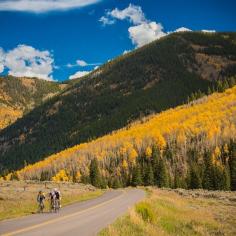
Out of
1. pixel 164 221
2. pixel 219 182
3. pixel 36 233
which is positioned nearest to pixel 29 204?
pixel 164 221

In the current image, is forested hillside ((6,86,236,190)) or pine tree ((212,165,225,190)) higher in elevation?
forested hillside ((6,86,236,190))

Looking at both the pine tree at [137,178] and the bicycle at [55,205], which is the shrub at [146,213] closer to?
the bicycle at [55,205]

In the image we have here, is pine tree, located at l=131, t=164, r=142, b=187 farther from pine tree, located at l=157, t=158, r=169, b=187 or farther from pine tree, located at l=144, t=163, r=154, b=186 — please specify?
pine tree, located at l=157, t=158, r=169, b=187

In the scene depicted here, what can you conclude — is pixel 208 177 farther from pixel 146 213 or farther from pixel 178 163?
pixel 146 213

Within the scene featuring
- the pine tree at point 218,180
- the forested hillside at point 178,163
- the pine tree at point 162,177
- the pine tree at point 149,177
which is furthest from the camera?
the pine tree at point 149,177

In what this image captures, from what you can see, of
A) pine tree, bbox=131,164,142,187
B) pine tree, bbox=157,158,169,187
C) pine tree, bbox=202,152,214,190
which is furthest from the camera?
pine tree, bbox=131,164,142,187

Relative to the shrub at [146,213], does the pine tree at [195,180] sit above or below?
above

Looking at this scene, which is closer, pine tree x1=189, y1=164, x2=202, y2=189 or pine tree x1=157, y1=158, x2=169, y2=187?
pine tree x1=189, y1=164, x2=202, y2=189

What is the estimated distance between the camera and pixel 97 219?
3027cm

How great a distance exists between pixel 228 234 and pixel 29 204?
70.1 ft

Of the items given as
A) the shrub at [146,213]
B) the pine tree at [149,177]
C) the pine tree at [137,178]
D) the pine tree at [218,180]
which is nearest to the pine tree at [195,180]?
the pine tree at [218,180]

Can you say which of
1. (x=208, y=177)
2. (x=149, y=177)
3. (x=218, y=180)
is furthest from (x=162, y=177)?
(x=218, y=180)

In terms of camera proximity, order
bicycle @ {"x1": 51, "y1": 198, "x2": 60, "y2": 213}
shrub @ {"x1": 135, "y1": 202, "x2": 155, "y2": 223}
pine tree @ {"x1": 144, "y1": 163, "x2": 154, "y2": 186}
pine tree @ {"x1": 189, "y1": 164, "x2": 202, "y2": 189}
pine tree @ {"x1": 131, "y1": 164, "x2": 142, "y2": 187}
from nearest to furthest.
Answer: shrub @ {"x1": 135, "y1": 202, "x2": 155, "y2": 223}
bicycle @ {"x1": 51, "y1": 198, "x2": 60, "y2": 213}
pine tree @ {"x1": 189, "y1": 164, "x2": 202, "y2": 189}
pine tree @ {"x1": 144, "y1": 163, "x2": 154, "y2": 186}
pine tree @ {"x1": 131, "y1": 164, "x2": 142, "y2": 187}

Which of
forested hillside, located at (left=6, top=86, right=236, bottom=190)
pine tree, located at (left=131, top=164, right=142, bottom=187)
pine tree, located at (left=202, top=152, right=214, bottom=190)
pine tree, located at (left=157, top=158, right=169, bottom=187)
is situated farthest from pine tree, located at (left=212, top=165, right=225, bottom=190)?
pine tree, located at (left=131, top=164, right=142, bottom=187)
